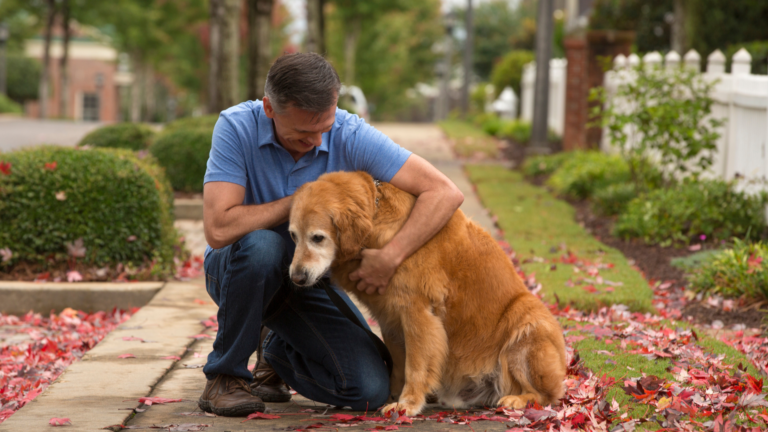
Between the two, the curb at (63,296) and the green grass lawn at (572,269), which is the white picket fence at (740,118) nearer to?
the green grass lawn at (572,269)

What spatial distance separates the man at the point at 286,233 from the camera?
3.33 m

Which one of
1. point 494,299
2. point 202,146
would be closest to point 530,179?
point 202,146

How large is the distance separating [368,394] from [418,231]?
85cm

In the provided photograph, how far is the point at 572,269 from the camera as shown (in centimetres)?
652

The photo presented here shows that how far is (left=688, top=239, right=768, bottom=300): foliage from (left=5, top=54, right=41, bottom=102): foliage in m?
52.3

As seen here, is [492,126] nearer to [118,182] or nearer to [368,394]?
[118,182]

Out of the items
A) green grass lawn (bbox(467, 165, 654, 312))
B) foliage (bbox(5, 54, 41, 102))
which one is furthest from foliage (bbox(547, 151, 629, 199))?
foliage (bbox(5, 54, 41, 102))

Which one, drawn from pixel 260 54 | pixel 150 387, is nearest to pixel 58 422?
pixel 150 387

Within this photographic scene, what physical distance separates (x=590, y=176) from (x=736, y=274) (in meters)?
4.74

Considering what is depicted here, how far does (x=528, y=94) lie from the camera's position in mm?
23453

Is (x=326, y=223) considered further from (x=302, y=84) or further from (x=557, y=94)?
(x=557, y=94)

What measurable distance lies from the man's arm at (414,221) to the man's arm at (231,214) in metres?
0.46

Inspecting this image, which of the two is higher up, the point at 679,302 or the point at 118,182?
the point at 118,182

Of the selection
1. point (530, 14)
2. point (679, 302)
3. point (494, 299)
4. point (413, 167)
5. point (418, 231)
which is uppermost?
point (530, 14)
